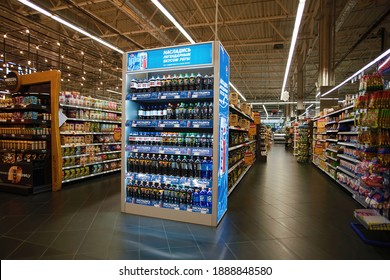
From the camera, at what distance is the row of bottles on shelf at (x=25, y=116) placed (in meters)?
5.41

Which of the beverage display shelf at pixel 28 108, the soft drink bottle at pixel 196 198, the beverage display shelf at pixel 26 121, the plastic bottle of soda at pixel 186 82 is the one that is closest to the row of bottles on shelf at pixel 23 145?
the beverage display shelf at pixel 26 121

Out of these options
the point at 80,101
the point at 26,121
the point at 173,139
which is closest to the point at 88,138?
the point at 80,101

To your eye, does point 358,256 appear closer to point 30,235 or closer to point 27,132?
point 30,235

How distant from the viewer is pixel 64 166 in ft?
Result: 19.6

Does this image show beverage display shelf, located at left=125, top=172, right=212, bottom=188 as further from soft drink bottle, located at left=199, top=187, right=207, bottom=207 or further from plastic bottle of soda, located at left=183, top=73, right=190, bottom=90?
plastic bottle of soda, located at left=183, top=73, right=190, bottom=90

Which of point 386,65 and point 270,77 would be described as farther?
point 270,77

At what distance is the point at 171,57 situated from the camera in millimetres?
3764

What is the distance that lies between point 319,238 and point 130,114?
3.46m

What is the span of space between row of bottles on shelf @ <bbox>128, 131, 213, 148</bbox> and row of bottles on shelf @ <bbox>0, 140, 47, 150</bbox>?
2857 millimetres

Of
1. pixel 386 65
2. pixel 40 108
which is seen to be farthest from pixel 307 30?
pixel 40 108

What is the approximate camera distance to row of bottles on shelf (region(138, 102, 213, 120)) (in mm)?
3642

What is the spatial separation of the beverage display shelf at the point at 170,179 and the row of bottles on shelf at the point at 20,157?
2.94m

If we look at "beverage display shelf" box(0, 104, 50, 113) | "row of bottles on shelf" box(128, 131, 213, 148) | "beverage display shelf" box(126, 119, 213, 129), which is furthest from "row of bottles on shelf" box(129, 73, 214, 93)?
"beverage display shelf" box(0, 104, 50, 113)

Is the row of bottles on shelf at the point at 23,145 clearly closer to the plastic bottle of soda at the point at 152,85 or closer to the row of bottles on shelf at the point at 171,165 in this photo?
the row of bottles on shelf at the point at 171,165
